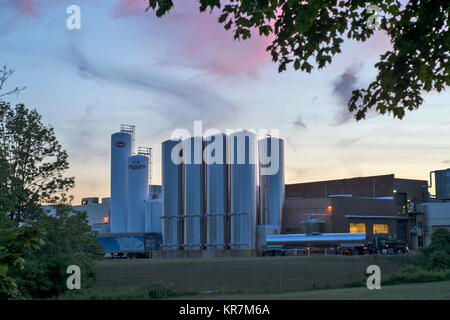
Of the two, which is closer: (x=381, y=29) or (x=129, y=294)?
(x=381, y=29)

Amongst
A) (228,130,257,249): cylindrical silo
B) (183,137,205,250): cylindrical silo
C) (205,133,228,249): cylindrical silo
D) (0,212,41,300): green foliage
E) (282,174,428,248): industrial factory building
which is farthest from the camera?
(183,137,205,250): cylindrical silo

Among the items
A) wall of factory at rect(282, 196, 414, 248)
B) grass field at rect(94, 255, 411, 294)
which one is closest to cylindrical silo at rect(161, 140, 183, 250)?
wall of factory at rect(282, 196, 414, 248)

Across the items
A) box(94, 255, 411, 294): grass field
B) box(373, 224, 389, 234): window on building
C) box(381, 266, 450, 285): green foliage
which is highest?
box(373, 224, 389, 234): window on building

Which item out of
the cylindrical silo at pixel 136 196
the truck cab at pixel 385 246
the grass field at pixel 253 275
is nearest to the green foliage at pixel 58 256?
the grass field at pixel 253 275

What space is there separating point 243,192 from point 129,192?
886 inches

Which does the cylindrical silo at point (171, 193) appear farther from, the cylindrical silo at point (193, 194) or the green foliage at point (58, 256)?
the green foliage at point (58, 256)

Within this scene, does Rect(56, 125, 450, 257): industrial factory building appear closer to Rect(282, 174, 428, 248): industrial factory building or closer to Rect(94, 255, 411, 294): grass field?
Rect(282, 174, 428, 248): industrial factory building

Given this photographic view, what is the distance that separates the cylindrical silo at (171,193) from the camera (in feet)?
256

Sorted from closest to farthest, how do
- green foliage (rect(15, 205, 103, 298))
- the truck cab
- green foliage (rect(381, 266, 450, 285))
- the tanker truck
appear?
green foliage (rect(15, 205, 103, 298)), green foliage (rect(381, 266, 450, 285)), the tanker truck, the truck cab

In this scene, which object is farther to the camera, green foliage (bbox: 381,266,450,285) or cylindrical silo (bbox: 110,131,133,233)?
cylindrical silo (bbox: 110,131,133,233)

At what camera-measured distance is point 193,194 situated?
76.4 metres

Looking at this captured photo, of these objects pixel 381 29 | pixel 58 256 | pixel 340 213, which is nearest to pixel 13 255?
pixel 381 29

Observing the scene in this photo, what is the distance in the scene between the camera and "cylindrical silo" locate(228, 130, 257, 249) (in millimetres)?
70938

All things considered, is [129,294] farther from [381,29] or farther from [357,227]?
[357,227]
